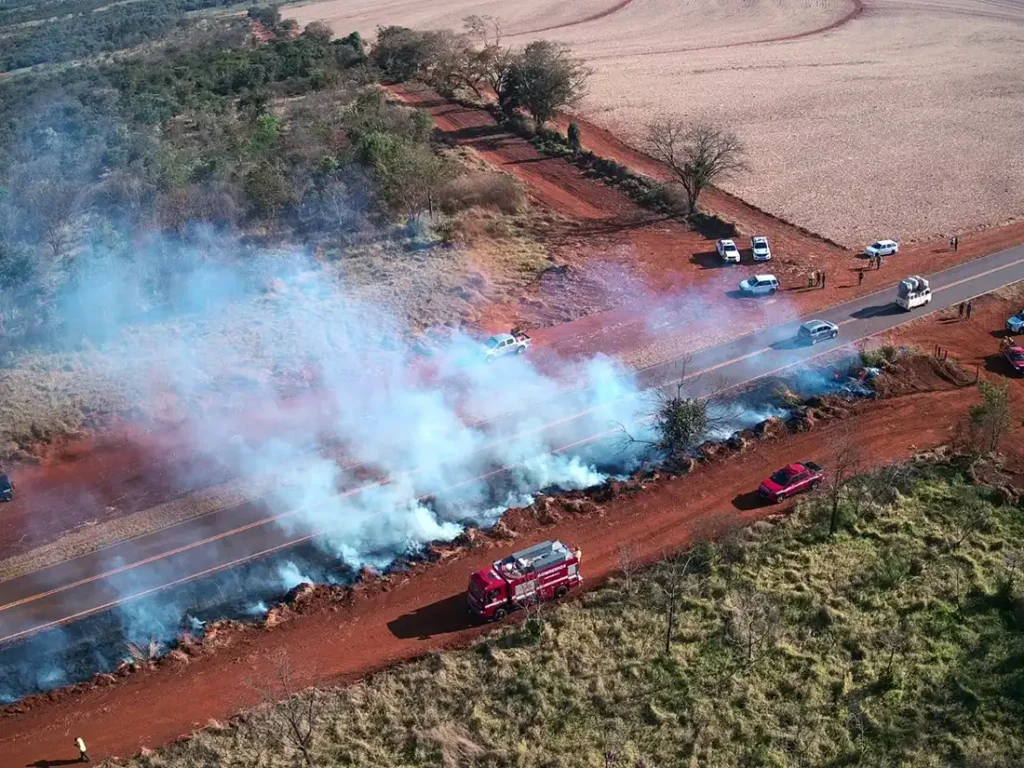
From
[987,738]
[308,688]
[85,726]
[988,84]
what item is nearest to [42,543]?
[85,726]

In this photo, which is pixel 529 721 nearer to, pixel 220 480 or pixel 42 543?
pixel 220 480

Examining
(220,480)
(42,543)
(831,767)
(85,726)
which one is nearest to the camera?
(831,767)

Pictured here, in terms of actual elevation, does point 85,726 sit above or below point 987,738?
above

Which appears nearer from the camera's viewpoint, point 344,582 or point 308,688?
point 308,688

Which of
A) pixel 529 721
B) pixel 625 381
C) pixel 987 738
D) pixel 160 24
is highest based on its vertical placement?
pixel 160 24

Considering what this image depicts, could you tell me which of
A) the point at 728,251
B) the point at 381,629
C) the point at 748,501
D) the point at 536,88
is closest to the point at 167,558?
the point at 381,629

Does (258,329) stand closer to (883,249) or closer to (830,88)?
(883,249)

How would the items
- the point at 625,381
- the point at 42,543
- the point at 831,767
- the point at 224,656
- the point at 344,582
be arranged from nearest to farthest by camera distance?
the point at 831,767, the point at 224,656, the point at 344,582, the point at 42,543, the point at 625,381
